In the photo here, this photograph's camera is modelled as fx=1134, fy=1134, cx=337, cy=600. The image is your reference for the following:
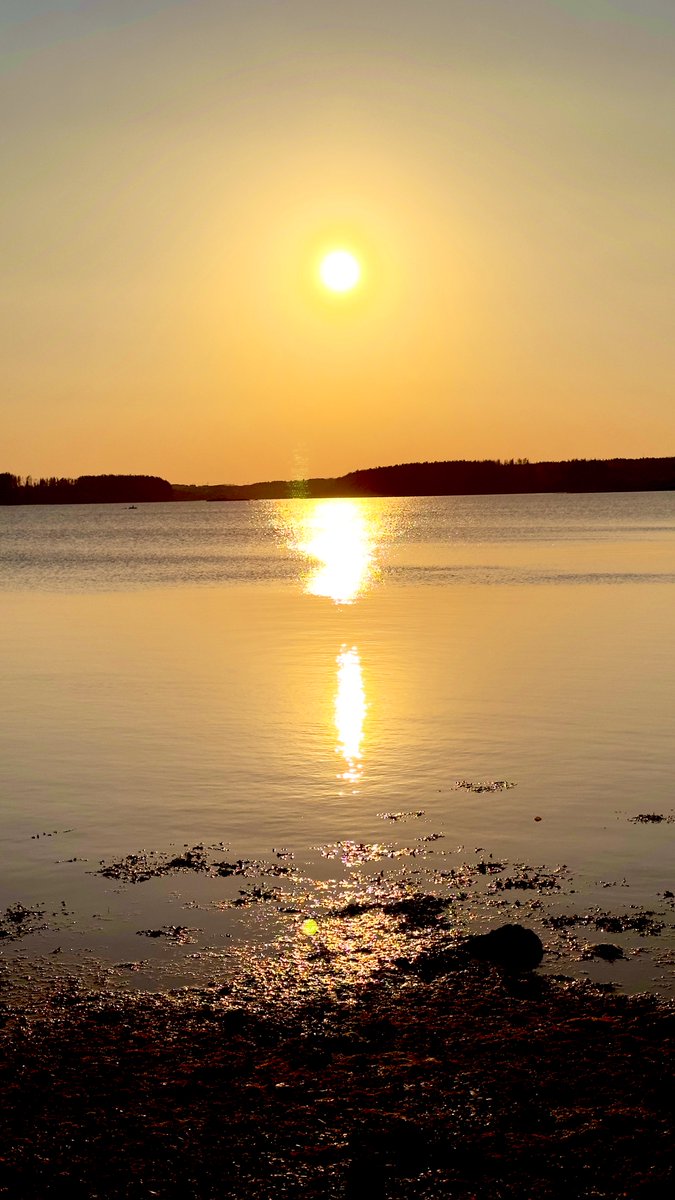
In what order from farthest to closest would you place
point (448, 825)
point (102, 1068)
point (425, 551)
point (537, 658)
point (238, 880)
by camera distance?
point (425, 551) → point (537, 658) → point (448, 825) → point (238, 880) → point (102, 1068)

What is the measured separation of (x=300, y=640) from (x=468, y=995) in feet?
112

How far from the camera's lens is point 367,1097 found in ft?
31.5

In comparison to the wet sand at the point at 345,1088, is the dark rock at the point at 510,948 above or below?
above

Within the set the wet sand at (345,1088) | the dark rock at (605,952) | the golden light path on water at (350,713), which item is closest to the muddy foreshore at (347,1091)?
the wet sand at (345,1088)

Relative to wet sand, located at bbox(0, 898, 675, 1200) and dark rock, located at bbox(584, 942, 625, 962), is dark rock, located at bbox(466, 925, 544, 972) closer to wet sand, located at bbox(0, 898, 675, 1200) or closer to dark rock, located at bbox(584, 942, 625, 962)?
wet sand, located at bbox(0, 898, 675, 1200)

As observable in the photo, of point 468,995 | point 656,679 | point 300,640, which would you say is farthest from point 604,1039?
point 300,640

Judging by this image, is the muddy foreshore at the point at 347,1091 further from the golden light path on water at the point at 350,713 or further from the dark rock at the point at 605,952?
the golden light path on water at the point at 350,713

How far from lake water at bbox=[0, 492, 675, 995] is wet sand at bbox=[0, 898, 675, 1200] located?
1.10 metres

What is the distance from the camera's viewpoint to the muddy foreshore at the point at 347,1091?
8.57m

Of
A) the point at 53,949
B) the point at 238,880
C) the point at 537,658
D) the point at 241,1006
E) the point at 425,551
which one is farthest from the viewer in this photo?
the point at 425,551

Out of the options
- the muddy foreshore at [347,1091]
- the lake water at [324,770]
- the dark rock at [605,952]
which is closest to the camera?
the muddy foreshore at [347,1091]

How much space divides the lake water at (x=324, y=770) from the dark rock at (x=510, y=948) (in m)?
0.30

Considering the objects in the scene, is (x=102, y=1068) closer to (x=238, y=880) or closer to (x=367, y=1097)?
(x=367, y=1097)

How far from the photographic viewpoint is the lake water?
1440 centimetres
